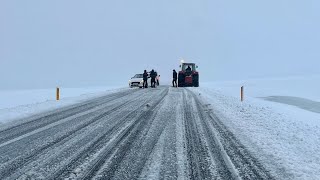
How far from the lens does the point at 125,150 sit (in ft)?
25.5

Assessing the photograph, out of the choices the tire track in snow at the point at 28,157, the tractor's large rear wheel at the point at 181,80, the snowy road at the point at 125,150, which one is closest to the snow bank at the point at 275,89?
the tractor's large rear wheel at the point at 181,80

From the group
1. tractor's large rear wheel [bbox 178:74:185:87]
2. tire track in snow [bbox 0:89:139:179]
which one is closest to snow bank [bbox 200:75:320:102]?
tractor's large rear wheel [bbox 178:74:185:87]

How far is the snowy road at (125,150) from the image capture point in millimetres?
6113

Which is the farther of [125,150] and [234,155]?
[125,150]

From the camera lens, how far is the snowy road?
6113 mm

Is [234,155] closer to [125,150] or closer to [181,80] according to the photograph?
[125,150]

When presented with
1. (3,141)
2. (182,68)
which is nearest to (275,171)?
(3,141)

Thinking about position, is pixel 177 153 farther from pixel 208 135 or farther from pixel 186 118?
pixel 186 118

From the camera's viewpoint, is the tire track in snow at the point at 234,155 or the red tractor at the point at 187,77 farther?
the red tractor at the point at 187,77

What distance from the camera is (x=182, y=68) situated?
3709 cm

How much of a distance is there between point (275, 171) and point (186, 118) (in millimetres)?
6670

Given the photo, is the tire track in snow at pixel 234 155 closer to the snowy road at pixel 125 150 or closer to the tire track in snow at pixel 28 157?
the snowy road at pixel 125 150

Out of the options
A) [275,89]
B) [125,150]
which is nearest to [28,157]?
[125,150]

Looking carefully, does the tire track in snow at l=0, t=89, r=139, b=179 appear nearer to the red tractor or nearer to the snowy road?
the snowy road
